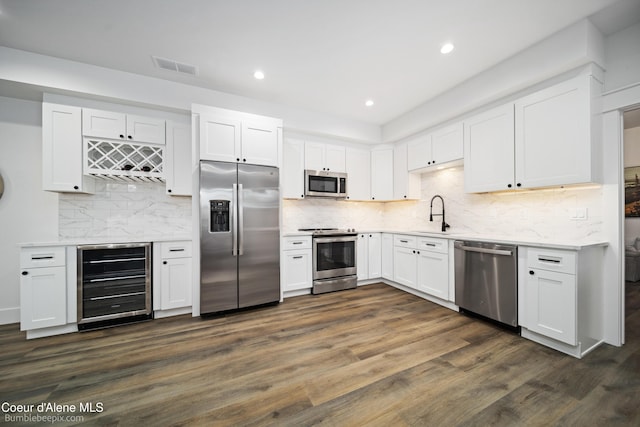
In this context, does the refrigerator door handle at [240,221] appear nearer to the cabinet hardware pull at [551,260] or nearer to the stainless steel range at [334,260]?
the stainless steel range at [334,260]

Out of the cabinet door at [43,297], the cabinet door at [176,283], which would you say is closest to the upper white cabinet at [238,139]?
the cabinet door at [176,283]

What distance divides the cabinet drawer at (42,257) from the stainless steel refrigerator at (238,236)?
1.36 metres

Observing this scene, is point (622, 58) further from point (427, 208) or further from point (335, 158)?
point (335, 158)

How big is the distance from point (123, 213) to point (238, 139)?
1852mm

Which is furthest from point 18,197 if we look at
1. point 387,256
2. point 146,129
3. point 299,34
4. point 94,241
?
point 387,256

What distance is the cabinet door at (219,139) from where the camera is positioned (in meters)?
2.98

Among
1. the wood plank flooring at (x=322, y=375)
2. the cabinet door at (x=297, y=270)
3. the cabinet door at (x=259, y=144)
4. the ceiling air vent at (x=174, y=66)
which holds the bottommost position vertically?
the wood plank flooring at (x=322, y=375)

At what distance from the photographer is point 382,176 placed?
14.9 ft

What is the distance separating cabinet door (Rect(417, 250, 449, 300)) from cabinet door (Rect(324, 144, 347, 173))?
1991 millimetres

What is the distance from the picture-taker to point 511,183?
8.82 feet

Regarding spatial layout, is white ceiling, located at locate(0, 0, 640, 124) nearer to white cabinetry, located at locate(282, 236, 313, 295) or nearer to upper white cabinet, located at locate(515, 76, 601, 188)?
upper white cabinet, located at locate(515, 76, 601, 188)

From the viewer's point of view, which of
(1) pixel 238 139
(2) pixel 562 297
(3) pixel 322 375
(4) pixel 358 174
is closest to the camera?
(3) pixel 322 375

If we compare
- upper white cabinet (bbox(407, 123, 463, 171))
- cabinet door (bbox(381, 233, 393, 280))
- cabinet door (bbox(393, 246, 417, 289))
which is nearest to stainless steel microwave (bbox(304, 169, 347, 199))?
cabinet door (bbox(381, 233, 393, 280))

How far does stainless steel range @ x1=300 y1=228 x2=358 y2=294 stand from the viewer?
12.5 ft
